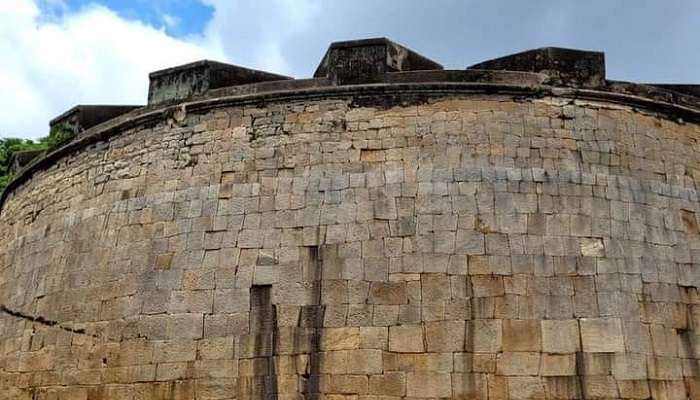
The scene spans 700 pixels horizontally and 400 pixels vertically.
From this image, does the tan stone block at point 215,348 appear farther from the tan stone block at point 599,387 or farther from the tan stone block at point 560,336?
the tan stone block at point 599,387

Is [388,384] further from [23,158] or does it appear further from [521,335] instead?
[23,158]

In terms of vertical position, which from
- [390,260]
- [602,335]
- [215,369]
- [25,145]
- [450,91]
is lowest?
[215,369]

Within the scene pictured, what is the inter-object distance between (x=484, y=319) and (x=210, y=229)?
3081mm

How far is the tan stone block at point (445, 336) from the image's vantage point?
710 centimetres

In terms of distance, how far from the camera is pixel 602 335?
7.10m

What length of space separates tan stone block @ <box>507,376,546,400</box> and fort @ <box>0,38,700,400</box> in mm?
20

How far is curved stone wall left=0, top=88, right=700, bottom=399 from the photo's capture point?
7.12m

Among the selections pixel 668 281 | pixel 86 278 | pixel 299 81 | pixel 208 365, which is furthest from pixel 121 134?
pixel 668 281

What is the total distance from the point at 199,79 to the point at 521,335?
497 cm

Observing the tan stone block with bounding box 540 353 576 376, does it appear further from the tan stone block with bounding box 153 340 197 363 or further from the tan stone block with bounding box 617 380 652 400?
the tan stone block with bounding box 153 340 197 363

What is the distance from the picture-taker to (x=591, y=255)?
7.46m

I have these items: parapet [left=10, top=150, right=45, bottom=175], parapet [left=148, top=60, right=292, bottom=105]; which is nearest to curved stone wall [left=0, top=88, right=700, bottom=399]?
parapet [left=148, top=60, right=292, bottom=105]

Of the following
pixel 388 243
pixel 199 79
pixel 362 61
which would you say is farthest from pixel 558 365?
pixel 199 79

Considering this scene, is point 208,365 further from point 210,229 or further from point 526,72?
point 526,72
